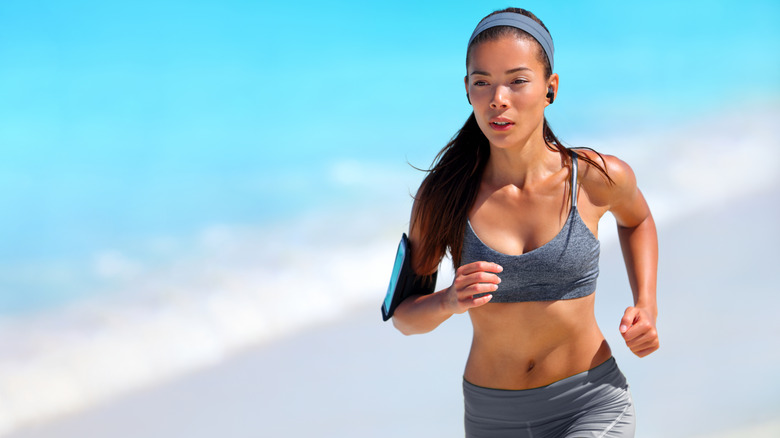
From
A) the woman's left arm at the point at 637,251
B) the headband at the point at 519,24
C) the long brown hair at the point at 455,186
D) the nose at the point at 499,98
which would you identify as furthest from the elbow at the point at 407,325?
the headband at the point at 519,24

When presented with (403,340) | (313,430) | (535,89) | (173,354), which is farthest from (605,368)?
(173,354)

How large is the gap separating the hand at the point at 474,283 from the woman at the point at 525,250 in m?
0.06

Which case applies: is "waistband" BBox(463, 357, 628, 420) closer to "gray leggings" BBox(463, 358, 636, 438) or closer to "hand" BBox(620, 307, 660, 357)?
"gray leggings" BBox(463, 358, 636, 438)

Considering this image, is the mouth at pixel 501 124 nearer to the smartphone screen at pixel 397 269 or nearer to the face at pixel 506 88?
the face at pixel 506 88

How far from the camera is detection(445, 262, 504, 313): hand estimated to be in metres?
2.29

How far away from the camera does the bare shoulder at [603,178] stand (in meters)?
2.67

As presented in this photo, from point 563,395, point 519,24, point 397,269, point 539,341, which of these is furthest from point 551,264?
point 519,24

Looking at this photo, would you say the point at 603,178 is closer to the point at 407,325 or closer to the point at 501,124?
the point at 501,124

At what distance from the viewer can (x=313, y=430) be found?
6.04 metres

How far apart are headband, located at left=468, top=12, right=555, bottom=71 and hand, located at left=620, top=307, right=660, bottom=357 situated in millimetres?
827

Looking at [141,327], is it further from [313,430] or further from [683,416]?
[683,416]

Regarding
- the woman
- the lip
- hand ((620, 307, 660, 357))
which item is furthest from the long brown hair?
hand ((620, 307, 660, 357))

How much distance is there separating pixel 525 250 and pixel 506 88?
0.49 m

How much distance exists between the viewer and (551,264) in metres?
2.53
